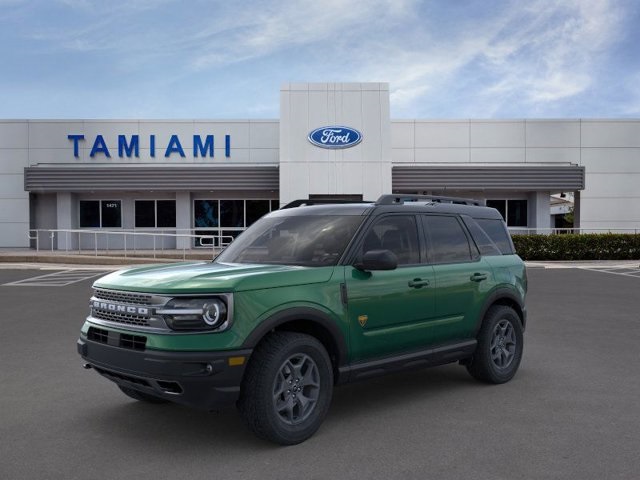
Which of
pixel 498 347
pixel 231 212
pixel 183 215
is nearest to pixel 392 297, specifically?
pixel 498 347

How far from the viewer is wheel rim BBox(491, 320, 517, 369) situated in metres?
6.31

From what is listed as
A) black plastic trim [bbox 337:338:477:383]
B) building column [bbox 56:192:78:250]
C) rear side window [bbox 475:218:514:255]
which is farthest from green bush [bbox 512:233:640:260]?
building column [bbox 56:192:78:250]

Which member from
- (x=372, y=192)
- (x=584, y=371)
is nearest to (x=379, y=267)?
(x=584, y=371)

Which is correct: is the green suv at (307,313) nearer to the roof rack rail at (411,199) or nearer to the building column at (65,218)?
the roof rack rail at (411,199)

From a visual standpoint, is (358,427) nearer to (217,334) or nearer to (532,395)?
(217,334)

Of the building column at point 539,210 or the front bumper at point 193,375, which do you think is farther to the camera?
the building column at point 539,210

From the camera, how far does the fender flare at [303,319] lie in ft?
14.1

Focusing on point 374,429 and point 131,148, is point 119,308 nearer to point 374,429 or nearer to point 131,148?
point 374,429

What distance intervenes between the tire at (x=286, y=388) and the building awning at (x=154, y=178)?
77.4ft

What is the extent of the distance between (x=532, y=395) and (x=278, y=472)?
114 inches

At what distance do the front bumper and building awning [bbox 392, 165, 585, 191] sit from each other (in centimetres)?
2445

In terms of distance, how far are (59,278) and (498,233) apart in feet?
49.2

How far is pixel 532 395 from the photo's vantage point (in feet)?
19.2

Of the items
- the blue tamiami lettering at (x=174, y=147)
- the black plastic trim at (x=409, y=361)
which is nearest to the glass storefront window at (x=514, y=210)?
the blue tamiami lettering at (x=174, y=147)
